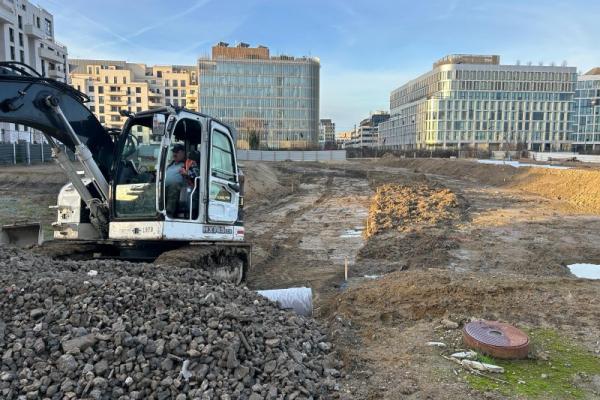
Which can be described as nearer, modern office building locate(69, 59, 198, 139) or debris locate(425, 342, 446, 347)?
debris locate(425, 342, 446, 347)

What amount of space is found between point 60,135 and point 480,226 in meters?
13.5

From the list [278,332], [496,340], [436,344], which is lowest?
[436,344]

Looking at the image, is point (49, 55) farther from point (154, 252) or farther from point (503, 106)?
point (503, 106)

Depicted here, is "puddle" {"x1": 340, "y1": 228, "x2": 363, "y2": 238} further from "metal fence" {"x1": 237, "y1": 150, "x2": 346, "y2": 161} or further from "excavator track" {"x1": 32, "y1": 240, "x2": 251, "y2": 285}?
"metal fence" {"x1": 237, "y1": 150, "x2": 346, "y2": 161}

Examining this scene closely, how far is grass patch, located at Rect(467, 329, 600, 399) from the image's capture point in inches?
167

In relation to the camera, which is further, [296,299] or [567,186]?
[567,186]

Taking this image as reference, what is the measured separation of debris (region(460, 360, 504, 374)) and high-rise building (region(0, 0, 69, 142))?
47.6 m

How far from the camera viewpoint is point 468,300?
671 cm

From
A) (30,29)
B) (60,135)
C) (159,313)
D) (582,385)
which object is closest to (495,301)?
(582,385)

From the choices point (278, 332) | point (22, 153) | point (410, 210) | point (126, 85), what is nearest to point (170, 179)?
point (278, 332)

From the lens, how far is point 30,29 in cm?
6262

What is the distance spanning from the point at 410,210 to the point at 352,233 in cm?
411

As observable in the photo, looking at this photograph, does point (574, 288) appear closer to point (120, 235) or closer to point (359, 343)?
point (359, 343)

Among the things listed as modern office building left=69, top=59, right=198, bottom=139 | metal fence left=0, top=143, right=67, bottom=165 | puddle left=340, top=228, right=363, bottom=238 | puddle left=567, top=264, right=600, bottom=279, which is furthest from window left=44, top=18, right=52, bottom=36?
puddle left=567, top=264, right=600, bottom=279
